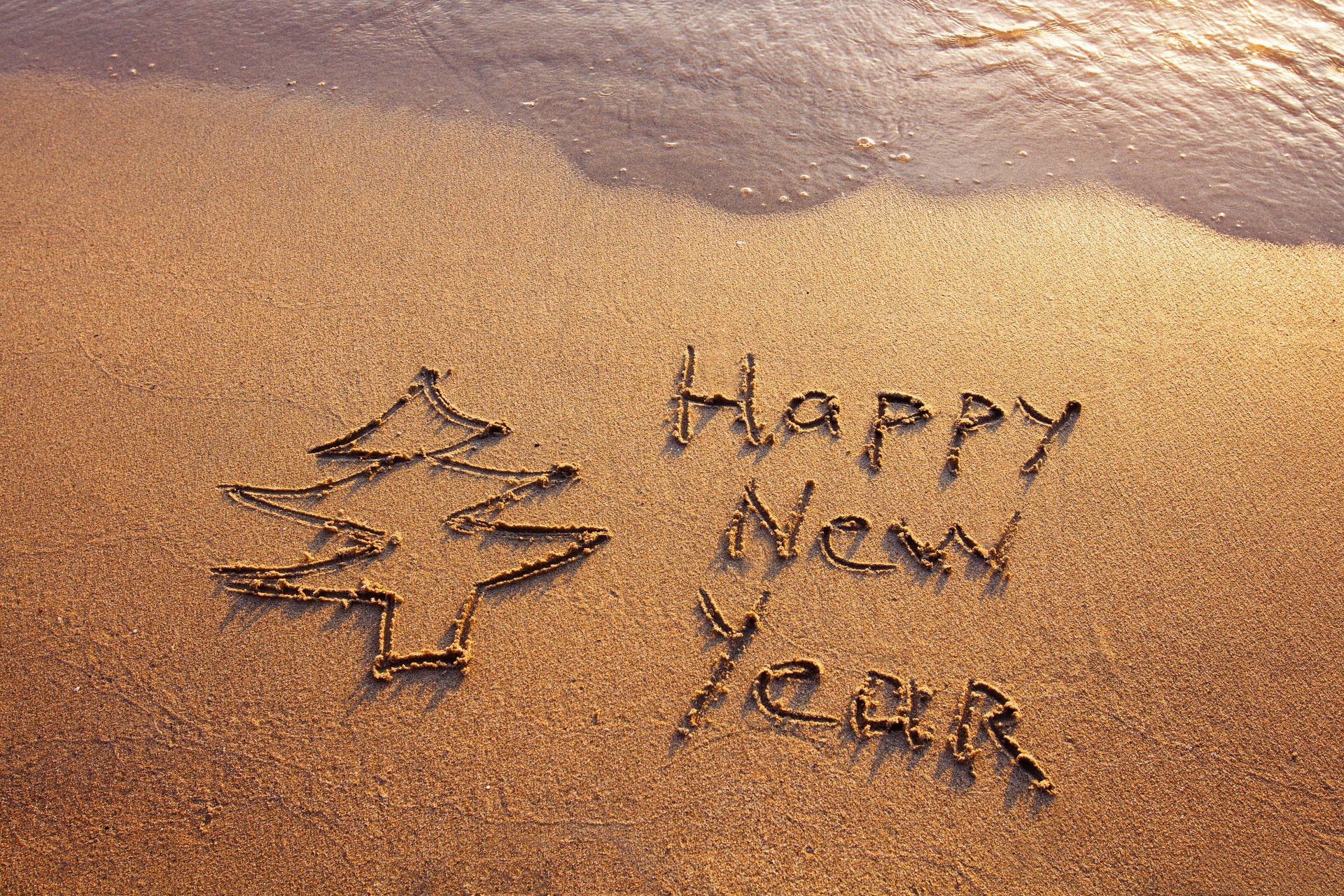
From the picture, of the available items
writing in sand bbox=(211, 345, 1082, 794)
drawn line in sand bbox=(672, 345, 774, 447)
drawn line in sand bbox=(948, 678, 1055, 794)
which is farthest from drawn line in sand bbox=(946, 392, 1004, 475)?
drawn line in sand bbox=(948, 678, 1055, 794)

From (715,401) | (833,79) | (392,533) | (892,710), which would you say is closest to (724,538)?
(715,401)

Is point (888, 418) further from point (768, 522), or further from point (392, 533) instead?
point (392, 533)

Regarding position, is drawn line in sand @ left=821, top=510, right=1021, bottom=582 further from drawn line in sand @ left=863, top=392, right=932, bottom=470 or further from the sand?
drawn line in sand @ left=863, top=392, right=932, bottom=470

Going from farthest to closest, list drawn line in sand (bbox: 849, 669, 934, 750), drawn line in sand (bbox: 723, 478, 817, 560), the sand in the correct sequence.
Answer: drawn line in sand (bbox: 723, 478, 817, 560) < drawn line in sand (bbox: 849, 669, 934, 750) < the sand

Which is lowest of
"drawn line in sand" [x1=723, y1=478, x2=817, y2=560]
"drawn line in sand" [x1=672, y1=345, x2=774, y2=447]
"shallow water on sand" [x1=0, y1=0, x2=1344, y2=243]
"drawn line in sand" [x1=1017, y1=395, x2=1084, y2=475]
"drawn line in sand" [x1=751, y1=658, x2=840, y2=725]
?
"drawn line in sand" [x1=751, y1=658, x2=840, y2=725]

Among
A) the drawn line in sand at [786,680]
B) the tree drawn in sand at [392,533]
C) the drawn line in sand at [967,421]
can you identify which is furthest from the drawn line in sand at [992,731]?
the tree drawn in sand at [392,533]

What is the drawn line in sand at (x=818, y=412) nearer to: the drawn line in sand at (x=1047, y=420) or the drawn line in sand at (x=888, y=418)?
the drawn line in sand at (x=888, y=418)

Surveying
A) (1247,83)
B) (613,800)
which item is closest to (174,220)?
(613,800)

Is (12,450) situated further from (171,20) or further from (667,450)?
(171,20)
